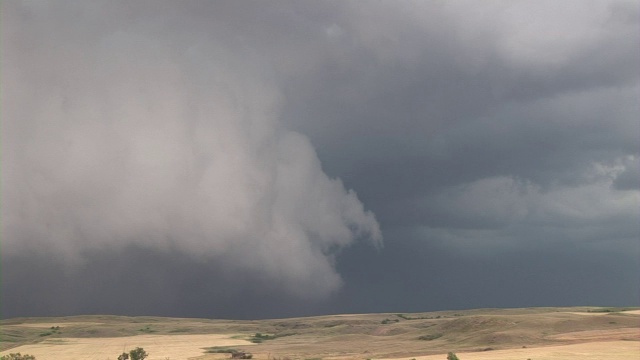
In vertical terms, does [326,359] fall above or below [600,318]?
below

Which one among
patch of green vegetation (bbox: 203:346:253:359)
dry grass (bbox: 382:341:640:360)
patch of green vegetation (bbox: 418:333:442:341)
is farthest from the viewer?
patch of green vegetation (bbox: 418:333:442:341)

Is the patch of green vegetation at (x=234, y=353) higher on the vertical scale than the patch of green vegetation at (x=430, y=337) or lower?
lower

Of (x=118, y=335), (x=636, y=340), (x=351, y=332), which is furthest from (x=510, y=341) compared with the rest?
(x=118, y=335)

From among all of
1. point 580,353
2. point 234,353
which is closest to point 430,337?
point 234,353

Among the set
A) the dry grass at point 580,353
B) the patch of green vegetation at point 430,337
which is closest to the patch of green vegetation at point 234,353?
the dry grass at point 580,353

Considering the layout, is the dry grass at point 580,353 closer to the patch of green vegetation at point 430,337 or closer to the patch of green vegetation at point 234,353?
the patch of green vegetation at point 234,353

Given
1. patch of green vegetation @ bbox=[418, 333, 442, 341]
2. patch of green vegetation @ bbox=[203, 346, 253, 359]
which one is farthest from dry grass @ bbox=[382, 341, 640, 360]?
patch of green vegetation @ bbox=[418, 333, 442, 341]

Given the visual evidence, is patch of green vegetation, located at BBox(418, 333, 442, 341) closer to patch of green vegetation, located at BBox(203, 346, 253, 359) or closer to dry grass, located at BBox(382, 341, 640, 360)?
patch of green vegetation, located at BBox(203, 346, 253, 359)

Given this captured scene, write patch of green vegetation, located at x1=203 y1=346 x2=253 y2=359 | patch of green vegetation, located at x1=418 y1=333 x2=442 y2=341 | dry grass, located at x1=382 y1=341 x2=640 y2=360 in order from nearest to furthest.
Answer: dry grass, located at x1=382 y1=341 x2=640 y2=360, patch of green vegetation, located at x1=203 y1=346 x2=253 y2=359, patch of green vegetation, located at x1=418 y1=333 x2=442 y2=341

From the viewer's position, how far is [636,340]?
90.4 metres

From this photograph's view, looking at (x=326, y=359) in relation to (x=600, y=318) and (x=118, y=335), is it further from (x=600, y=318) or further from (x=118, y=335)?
(x=118, y=335)

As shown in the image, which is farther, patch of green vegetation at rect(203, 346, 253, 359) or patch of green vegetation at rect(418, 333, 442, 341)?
patch of green vegetation at rect(418, 333, 442, 341)

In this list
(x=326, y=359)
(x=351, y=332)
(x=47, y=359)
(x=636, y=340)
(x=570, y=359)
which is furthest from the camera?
(x=351, y=332)

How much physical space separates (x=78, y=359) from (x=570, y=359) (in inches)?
3180
